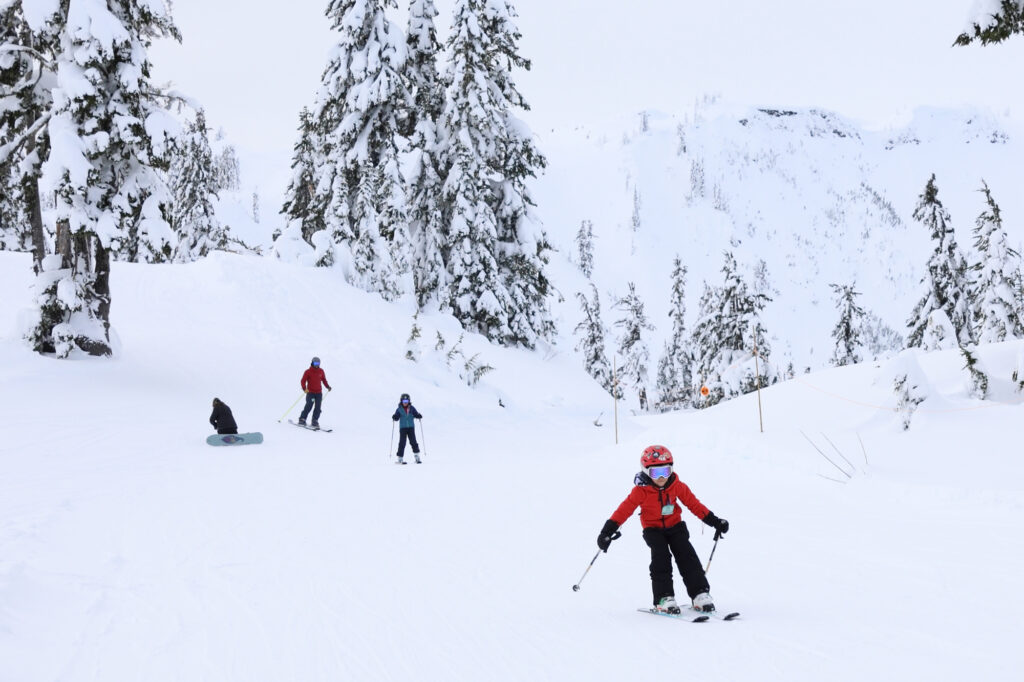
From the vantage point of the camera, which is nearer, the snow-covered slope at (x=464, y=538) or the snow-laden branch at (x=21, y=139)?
the snow-covered slope at (x=464, y=538)

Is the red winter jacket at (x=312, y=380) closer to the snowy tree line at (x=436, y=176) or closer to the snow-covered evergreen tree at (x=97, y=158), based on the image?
the snow-covered evergreen tree at (x=97, y=158)

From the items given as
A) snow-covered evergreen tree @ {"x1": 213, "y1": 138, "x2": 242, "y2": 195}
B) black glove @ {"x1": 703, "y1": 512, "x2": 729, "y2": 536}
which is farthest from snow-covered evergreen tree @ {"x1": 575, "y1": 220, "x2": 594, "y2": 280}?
black glove @ {"x1": 703, "y1": 512, "x2": 729, "y2": 536}

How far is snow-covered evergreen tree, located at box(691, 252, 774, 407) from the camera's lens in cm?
3472

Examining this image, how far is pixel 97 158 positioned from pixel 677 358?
62.8 metres

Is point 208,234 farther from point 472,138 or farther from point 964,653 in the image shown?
point 964,653

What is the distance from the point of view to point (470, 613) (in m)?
5.16

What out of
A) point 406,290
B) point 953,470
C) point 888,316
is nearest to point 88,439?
point 953,470

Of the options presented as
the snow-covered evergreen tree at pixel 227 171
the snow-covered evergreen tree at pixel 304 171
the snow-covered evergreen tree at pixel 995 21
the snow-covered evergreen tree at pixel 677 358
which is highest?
the snow-covered evergreen tree at pixel 227 171

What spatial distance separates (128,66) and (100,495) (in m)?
10.5

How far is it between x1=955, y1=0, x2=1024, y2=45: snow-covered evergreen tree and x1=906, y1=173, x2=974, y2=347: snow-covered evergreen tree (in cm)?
2261

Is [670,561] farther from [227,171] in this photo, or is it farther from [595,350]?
[227,171]

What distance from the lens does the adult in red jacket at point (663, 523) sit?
5.18 meters

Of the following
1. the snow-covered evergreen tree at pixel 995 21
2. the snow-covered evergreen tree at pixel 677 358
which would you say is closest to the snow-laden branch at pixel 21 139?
the snow-covered evergreen tree at pixel 995 21

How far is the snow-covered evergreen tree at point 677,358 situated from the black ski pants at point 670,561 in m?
60.5
